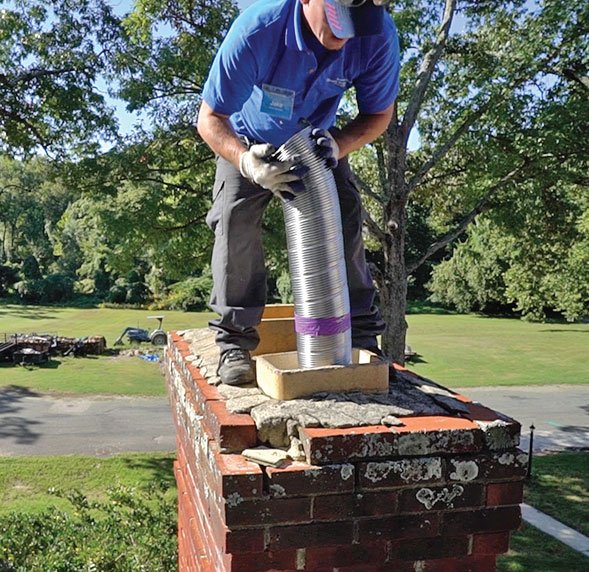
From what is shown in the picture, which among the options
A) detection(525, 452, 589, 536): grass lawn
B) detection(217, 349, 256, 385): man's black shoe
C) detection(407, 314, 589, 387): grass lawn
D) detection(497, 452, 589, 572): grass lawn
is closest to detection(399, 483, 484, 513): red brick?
detection(217, 349, 256, 385): man's black shoe

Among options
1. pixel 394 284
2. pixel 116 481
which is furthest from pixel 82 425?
pixel 394 284

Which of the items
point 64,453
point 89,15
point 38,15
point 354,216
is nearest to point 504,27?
point 89,15

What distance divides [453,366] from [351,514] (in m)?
22.8

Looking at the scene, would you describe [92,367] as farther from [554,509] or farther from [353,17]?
[353,17]

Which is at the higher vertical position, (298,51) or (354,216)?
(298,51)

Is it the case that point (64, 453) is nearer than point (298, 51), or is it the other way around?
point (298, 51)

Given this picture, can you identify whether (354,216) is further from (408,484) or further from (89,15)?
(89,15)

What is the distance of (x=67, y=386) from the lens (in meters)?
19.7

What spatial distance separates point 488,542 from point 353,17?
190cm

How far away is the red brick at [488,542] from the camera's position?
7.27 feet

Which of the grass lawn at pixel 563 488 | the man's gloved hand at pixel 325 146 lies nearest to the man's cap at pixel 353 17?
the man's gloved hand at pixel 325 146

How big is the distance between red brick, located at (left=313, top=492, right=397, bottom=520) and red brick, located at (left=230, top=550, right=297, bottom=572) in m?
0.17

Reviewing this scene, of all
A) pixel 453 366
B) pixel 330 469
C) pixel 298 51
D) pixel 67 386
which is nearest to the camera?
pixel 330 469

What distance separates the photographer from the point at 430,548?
2.20 m
